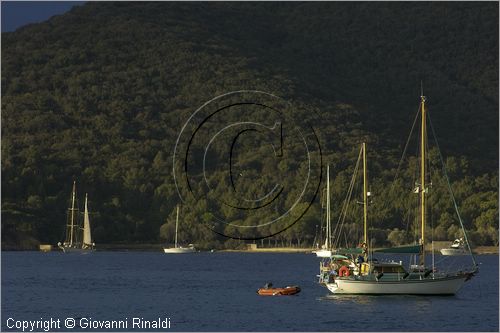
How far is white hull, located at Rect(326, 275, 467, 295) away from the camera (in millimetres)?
73562

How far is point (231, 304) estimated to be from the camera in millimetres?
76812

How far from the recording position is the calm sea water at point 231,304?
6450 centimetres

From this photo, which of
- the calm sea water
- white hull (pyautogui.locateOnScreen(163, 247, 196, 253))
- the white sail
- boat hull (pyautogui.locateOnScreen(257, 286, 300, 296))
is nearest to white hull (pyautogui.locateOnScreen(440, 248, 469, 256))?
white hull (pyautogui.locateOnScreen(163, 247, 196, 253))

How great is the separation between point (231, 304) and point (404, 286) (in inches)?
403

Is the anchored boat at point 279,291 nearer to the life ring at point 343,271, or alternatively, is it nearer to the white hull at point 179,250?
the life ring at point 343,271

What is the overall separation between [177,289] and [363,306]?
77.8ft

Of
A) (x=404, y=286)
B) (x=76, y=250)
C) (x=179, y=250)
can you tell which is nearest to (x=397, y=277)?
(x=404, y=286)

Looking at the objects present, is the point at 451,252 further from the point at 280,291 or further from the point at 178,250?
the point at 280,291

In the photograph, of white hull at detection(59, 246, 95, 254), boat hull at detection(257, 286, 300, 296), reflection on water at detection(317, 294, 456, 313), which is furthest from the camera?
white hull at detection(59, 246, 95, 254)

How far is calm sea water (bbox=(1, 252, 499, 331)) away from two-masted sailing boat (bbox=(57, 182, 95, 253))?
7027 centimetres

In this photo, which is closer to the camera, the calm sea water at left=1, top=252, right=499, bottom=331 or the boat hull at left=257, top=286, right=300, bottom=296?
the calm sea water at left=1, top=252, right=499, bottom=331

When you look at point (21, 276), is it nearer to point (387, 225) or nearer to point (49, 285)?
point (49, 285)

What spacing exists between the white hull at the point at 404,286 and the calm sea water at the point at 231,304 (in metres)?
0.50

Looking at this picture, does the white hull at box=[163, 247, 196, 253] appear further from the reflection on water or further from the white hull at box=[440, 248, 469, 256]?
the reflection on water
